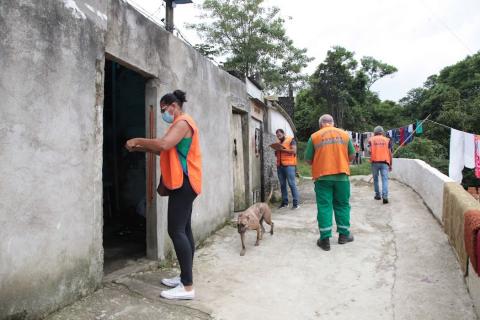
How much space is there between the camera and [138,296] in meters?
3.49

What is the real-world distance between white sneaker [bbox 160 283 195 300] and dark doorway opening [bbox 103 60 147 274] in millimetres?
3194

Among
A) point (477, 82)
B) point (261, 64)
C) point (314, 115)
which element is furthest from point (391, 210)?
point (477, 82)

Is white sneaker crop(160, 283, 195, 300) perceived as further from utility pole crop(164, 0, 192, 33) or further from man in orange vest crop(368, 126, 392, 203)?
utility pole crop(164, 0, 192, 33)

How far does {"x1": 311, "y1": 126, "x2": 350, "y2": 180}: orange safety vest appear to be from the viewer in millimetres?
5180

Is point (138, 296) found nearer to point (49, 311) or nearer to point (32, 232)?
point (49, 311)

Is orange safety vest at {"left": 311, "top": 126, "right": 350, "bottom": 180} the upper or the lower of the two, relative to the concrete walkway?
upper

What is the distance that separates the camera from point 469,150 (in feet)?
34.5

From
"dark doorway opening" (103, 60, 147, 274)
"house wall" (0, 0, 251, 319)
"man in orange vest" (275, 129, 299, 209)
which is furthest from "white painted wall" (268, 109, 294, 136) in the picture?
"house wall" (0, 0, 251, 319)

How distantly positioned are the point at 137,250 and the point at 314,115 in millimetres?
26637

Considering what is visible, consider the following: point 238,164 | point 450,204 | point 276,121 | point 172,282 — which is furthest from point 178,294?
point 276,121

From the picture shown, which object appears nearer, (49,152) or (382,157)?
(49,152)

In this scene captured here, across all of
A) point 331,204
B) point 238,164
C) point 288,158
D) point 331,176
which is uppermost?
point 288,158

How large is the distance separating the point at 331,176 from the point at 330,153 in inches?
12.1

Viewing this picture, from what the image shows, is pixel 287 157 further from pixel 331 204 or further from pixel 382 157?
pixel 331 204
